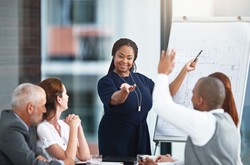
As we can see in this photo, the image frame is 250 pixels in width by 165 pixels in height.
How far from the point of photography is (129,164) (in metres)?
3.63

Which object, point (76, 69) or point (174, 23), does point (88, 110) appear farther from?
point (174, 23)

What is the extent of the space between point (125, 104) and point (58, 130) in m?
0.63

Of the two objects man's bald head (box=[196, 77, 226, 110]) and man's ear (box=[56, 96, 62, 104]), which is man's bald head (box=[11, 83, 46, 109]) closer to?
man's ear (box=[56, 96, 62, 104])

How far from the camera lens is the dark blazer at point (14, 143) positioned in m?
3.19

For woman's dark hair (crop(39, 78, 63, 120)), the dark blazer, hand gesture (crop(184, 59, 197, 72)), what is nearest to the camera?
the dark blazer

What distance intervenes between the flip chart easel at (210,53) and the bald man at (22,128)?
3.99 ft

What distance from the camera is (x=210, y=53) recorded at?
4.44 meters

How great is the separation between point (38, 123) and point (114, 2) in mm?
2484

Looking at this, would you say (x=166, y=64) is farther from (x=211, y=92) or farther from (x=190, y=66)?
(x=190, y=66)

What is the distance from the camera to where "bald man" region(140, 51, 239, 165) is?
9.71 feet

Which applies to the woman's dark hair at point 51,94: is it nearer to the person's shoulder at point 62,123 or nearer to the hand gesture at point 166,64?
the person's shoulder at point 62,123

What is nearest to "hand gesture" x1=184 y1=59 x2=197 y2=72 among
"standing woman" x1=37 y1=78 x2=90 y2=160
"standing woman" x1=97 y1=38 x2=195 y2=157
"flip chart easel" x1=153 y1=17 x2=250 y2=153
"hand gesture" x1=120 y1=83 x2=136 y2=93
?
"standing woman" x1=97 y1=38 x2=195 y2=157

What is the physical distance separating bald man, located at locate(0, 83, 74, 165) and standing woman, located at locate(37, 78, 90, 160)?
9cm

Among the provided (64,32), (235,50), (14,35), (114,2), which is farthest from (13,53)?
(235,50)
